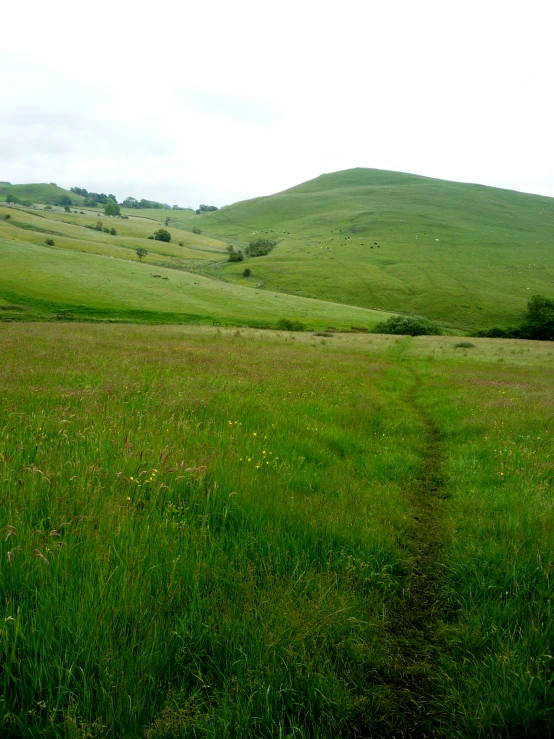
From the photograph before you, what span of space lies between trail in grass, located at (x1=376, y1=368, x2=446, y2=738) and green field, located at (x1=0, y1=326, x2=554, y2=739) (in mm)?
17

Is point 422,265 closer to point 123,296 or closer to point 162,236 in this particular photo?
point 162,236

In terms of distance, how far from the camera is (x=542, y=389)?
62.8 feet

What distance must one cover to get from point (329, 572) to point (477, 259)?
159 meters

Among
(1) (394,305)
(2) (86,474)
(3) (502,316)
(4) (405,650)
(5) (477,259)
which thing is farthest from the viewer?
(5) (477,259)

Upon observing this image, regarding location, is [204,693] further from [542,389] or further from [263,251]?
[263,251]

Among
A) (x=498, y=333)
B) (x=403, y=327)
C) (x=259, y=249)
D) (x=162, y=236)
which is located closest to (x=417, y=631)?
(x=403, y=327)

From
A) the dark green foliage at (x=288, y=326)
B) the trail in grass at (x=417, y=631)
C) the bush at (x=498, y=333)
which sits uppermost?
the bush at (x=498, y=333)

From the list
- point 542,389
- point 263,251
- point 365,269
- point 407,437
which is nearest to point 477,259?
point 365,269

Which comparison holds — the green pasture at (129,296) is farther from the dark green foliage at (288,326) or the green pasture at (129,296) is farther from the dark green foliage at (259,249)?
the dark green foliage at (259,249)

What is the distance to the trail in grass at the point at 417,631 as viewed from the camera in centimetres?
328

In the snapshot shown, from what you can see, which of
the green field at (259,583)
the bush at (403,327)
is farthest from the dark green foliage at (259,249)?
the green field at (259,583)

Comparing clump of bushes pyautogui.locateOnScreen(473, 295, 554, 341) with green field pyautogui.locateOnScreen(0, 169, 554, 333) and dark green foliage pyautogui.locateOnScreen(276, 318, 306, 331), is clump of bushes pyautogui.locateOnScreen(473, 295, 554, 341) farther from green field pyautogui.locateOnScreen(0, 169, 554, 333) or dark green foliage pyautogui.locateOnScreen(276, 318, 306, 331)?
dark green foliage pyautogui.locateOnScreen(276, 318, 306, 331)

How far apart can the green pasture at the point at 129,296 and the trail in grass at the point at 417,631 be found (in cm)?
4771

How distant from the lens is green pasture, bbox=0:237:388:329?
180 feet
